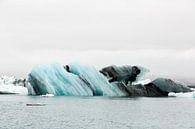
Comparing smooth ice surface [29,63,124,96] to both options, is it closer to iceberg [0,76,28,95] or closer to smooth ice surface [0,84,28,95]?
smooth ice surface [0,84,28,95]

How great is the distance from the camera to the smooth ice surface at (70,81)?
76875 millimetres

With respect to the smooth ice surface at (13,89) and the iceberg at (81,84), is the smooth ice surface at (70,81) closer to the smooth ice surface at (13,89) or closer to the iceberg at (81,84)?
the iceberg at (81,84)

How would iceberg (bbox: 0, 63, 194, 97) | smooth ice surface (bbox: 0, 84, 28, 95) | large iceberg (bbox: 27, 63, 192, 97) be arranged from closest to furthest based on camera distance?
large iceberg (bbox: 27, 63, 192, 97) < iceberg (bbox: 0, 63, 194, 97) < smooth ice surface (bbox: 0, 84, 28, 95)

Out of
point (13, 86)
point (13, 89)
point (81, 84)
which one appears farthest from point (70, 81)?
point (13, 86)

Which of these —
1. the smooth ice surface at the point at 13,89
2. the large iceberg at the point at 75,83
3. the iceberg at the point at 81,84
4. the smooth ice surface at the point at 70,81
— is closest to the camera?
the smooth ice surface at the point at 70,81

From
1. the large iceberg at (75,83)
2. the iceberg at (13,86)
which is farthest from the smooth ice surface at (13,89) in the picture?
the large iceberg at (75,83)

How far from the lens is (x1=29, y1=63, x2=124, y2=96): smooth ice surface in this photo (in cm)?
7688

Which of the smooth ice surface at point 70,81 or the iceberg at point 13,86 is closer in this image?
the smooth ice surface at point 70,81

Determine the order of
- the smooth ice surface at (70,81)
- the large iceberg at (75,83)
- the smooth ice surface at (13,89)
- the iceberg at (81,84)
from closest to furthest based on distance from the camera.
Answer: the smooth ice surface at (70,81) → the large iceberg at (75,83) → the iceberg at (81,84) → the smooth ice surface at (13,89)

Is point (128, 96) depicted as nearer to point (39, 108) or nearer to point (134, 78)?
point (134, 78)

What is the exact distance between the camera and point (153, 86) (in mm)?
90812

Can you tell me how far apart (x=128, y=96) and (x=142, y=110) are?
27.2 metres

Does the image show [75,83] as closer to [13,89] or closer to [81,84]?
[81,84]

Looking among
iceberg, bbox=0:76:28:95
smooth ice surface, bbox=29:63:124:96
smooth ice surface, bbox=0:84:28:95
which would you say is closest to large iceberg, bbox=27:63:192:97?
smooth ice surface, bbox=29:63:124:96
